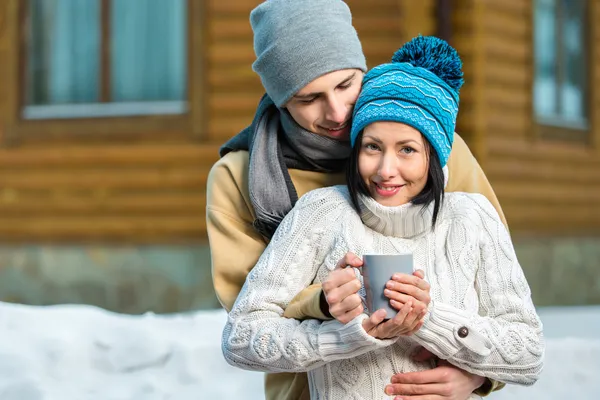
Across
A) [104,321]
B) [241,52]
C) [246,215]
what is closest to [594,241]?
[241,52]

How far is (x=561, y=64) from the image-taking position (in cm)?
1007

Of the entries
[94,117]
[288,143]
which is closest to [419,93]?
[288,143]

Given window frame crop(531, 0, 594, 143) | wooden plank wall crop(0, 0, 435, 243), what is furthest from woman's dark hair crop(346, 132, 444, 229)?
window frame crop(531, 0, 594, 143)

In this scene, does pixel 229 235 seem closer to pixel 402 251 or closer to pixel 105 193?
pixel 402 251

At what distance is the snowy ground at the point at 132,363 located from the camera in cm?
508

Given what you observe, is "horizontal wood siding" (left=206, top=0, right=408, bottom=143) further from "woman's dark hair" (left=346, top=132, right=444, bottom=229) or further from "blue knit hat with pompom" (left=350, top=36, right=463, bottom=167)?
"woman's dark hair" (left=346, top=132, right=444, bottom=229)

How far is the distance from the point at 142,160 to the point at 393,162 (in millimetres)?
6100

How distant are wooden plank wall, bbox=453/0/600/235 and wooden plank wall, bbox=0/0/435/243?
597 millimetres

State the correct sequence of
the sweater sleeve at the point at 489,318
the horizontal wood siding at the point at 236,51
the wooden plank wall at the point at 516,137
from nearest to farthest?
the sweater sleeve at the point at 489,318 < the horizontal wood siding at the point at 236,51 < the wooden plank wall at the point at 516,137

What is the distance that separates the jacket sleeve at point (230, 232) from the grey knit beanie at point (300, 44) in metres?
0.33

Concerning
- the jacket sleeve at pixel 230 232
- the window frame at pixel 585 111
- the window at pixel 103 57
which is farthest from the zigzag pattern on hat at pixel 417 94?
the window frame at pixel 585 111

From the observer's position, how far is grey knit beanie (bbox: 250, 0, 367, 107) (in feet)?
10.2

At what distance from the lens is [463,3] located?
8.55 metres

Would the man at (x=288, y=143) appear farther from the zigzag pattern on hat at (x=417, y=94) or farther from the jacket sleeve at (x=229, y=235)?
the zigzag pattern on hat at (x=417, y=94)
